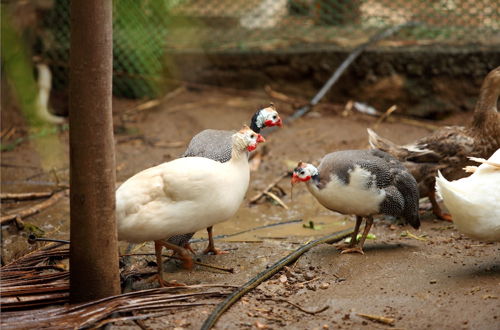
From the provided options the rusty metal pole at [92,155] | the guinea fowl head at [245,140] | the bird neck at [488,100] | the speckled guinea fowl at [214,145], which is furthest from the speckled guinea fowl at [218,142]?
the bird neck at [488,100]

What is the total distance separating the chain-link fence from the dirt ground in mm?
1018

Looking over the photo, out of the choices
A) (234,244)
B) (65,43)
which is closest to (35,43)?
(65,43)

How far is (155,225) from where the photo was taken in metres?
3.71

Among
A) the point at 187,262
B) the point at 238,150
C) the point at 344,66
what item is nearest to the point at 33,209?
the point at 187,262

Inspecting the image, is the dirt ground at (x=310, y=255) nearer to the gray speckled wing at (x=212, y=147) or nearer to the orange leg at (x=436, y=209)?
the orange leg at (x=436, y=209)

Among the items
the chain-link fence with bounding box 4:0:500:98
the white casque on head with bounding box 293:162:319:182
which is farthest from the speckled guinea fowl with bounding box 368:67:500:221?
the chain-link fence with bounding box 4:0:500:98

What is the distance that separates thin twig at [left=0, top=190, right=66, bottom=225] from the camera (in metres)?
5.17

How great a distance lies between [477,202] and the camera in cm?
374

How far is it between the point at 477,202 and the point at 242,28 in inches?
220

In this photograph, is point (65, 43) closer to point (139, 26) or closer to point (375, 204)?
point (139, 26)

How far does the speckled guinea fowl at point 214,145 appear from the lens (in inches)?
180

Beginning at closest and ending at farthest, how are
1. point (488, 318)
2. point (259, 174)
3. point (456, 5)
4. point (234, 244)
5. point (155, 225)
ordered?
point (488, 318) → point (155, 225) → point (234, 244) → point (259, 174) → point (456, 5)

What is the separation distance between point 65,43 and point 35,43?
0.36m

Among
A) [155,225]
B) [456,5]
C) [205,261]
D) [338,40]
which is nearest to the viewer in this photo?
Answer: [155,225]
